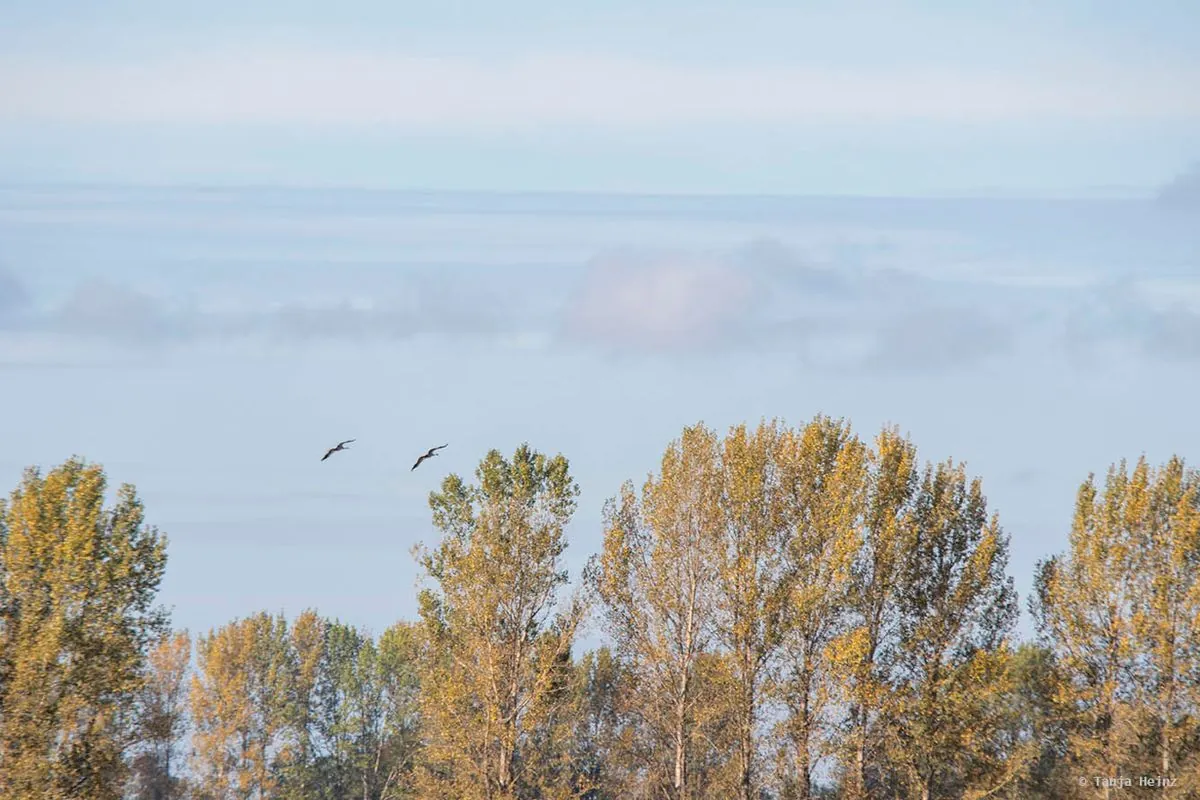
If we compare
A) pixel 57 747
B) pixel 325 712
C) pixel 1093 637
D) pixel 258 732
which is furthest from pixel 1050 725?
pixel 325 712

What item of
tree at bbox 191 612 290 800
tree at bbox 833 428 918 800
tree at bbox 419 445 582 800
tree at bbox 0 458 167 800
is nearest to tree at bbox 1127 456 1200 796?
tree at bbox 833 428 918 800

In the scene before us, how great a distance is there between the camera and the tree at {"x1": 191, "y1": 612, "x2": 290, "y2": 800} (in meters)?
94.7

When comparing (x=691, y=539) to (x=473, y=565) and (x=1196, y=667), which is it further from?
(x=1196, y=667)

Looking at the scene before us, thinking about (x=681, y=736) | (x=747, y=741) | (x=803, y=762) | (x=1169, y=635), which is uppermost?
(x=1169, y=635)

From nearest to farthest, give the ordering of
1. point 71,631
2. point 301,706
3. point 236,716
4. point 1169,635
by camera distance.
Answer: point 71,631, point 1169,635, point 236,716, point 301,706

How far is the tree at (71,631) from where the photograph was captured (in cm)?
5122

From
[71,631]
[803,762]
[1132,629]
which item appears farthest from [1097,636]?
[71,631]

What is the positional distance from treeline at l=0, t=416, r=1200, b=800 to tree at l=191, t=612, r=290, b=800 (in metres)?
34.9

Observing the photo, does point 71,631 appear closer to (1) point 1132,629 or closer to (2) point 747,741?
(2) point 747,741

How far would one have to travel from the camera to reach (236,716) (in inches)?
3802

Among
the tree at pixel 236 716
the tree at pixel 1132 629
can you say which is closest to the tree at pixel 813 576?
the tree at pixel 1132 629

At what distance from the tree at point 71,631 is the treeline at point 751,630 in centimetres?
8

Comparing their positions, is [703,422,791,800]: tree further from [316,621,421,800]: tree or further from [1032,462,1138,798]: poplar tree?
[316,621,421,800]: tree

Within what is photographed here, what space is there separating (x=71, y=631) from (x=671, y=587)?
20.5m
